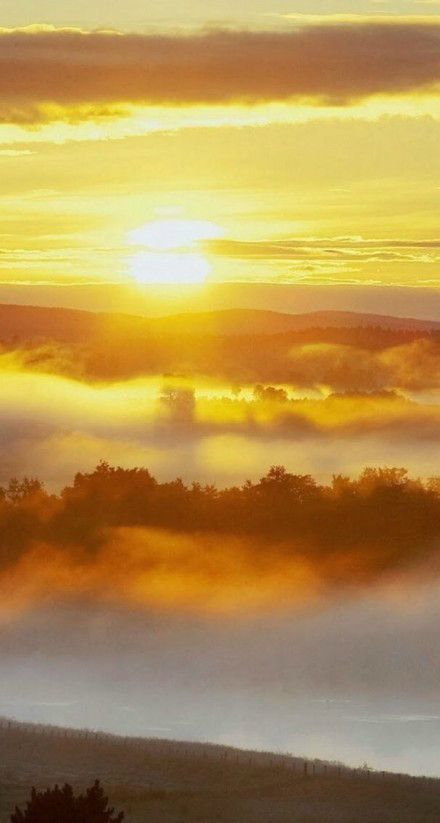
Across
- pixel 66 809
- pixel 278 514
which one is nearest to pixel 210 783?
pixel 66 809

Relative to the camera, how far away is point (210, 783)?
8112 cm

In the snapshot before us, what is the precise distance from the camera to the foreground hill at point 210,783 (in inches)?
2960

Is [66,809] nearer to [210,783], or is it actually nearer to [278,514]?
[210,783]

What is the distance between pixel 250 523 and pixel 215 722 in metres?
81.6

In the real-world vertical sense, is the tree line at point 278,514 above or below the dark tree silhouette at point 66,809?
above

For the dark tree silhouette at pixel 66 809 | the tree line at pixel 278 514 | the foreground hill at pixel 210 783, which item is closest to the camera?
the dark tree silhouette at pixel 66 809

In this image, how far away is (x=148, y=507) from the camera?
197250 millimetres

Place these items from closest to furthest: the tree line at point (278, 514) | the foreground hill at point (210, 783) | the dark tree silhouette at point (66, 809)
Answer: the dark tree silhouette at point (66, 809), the foreground hill at point (210, 783), the tree line at point (278, 514)

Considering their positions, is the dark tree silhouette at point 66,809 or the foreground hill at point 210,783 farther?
the foreground hill at point 210,783

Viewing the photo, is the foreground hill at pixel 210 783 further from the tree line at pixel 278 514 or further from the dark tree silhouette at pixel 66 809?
the tree line at pixel 278 514

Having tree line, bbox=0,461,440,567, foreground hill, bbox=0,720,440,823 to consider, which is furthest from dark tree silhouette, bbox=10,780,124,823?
tree line, bbox=0,461,440,567

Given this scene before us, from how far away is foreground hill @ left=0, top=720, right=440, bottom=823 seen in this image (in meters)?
75.2

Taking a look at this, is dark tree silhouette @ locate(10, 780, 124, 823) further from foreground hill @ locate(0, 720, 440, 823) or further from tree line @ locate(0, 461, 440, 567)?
tree line @ locate(0, 461, 440, 567)

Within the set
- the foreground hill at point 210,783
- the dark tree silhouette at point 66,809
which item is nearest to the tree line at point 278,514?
the foreground hill at point 210,783
